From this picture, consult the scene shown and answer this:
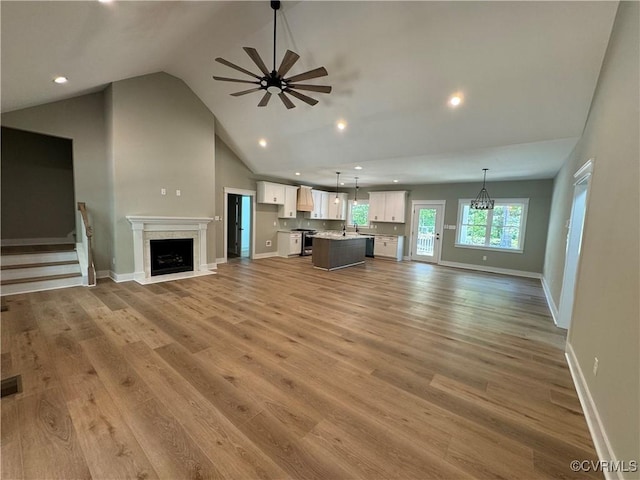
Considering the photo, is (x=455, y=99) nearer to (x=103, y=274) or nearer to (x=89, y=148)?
(x=89, y=148)

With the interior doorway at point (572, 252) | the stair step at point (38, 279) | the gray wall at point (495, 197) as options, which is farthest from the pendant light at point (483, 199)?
the stair step at point (38, 279)

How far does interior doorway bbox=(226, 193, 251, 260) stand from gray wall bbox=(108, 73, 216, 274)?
2.21 m

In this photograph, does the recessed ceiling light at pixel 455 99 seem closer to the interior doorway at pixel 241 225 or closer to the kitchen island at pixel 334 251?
the kitchen island at pixel 334 251

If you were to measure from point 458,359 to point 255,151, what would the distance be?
616 cm

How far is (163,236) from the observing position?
542cm

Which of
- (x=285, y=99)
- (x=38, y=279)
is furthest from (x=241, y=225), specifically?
(x=285, y=99)

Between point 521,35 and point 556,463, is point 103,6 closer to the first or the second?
point 521,35

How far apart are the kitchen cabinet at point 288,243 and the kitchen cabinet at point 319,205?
1.34 meters

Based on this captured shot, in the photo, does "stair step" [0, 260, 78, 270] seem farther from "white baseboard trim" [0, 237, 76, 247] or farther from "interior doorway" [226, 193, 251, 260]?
"interior doorway" [226, 193, 251, 260]

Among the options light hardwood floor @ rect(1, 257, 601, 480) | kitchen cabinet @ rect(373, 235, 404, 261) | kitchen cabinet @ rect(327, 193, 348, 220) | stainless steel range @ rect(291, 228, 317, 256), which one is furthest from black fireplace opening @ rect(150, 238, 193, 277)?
kitchen cabinet @ rect(373, 235, 404, 261)

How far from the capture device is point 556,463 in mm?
1547

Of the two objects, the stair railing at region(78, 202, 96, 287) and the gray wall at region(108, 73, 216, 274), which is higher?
the gray wall at region(108, 73, 216, 274)

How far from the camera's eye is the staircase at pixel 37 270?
4176 mm

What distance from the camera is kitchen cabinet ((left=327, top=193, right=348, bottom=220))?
10.6 meters
